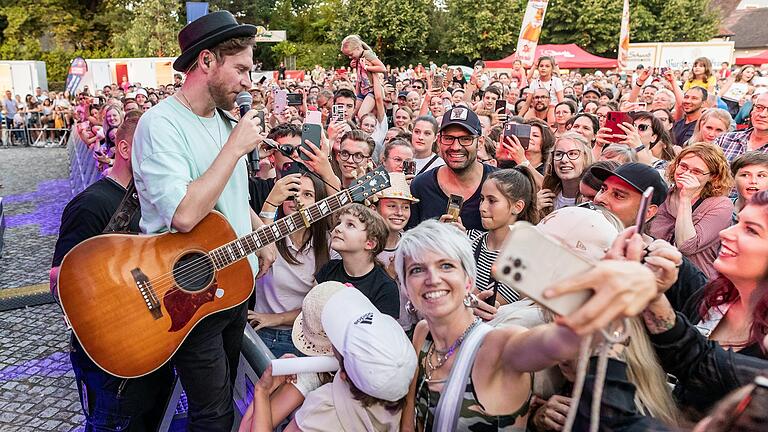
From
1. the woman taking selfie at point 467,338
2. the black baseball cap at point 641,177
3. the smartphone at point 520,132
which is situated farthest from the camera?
the smartphone at point 520,132

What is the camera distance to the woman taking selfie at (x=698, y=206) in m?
3.56

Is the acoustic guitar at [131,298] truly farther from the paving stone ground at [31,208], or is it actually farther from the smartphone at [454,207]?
the paving stone ground at [31,208]

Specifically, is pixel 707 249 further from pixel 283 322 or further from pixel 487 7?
pixel 487 7

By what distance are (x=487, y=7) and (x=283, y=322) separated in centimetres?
4032

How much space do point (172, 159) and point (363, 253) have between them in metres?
1.34

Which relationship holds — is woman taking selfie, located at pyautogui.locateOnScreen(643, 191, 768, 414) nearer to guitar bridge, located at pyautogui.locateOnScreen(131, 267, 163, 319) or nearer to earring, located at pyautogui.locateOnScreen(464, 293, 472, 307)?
earring, located at pyautogui.locateOnScreen(464, 293, 472, 307)

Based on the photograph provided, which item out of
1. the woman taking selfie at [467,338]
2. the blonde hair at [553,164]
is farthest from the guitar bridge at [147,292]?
the blonde hair at [553,164]

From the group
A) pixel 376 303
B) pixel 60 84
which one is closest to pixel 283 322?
pixel 376 303

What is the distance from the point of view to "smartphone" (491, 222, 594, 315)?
1.06m

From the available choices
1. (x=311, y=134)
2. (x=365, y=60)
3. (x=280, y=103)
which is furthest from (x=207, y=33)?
(x=280, y=103)

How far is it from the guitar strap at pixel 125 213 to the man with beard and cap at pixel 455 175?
2.06 meters

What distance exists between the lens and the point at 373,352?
1.85 meters

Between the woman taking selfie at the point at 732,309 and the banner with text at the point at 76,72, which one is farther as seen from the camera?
the banner with text at the point at 76,72

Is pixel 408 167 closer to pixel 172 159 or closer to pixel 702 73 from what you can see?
pixel 172 159
